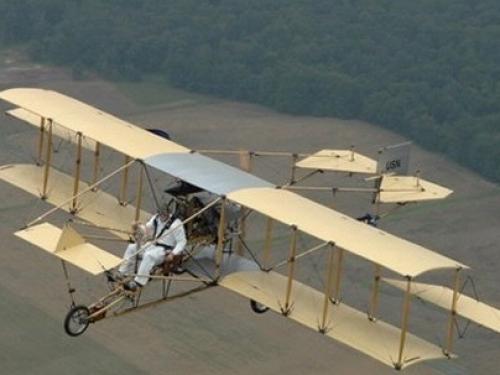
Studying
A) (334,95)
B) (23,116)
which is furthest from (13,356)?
(334,95)

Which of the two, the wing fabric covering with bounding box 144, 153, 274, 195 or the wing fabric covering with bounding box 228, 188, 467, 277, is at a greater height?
the wing fabric covering with bounding box 144, 153, 274, 195

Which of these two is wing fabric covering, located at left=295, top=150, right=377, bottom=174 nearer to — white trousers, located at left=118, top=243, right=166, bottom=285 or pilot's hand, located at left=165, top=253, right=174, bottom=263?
pilot's hand, located at left=165, top=253, right=174, bottom=263

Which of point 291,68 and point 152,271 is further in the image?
point 291,68

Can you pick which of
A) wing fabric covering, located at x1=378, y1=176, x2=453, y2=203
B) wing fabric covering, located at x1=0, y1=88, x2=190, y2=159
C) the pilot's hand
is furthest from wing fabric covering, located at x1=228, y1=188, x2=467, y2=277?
wing fabric covering, located at x1=378, y1=176, x2=453, y2=203

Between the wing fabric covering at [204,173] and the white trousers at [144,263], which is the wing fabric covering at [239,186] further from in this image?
the white trousers at [144,263]

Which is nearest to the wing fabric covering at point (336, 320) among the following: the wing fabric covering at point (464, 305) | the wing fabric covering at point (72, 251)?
the wing fabric covering at point (464, 305)

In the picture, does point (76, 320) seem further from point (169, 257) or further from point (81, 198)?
point (81, 198)

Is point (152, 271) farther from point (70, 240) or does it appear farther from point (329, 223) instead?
point (329, 223)
